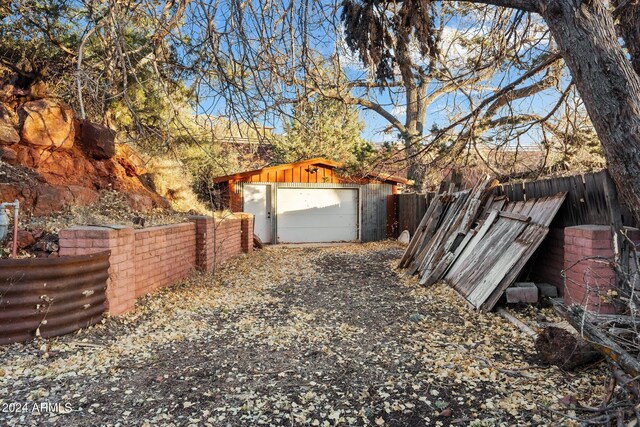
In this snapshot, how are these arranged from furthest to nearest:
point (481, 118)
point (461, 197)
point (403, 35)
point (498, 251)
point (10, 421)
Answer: point (461, 197) → point (481, 118) → point (498, 251) → point (403, 35) → point (10, 421)

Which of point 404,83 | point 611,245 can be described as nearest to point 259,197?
point 404,83

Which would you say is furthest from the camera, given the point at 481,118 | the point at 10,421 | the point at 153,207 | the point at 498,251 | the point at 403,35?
the point at 153,207

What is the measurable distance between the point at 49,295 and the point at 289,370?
2.19 meters

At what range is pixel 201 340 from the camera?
3.74m

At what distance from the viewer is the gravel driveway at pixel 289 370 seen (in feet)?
7.92

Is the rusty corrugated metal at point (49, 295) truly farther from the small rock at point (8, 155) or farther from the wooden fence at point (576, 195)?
the wooden fence at point (576, 195)

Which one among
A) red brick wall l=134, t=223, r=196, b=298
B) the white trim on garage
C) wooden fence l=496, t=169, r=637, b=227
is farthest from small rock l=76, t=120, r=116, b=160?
wooden fence l=496, t=169, r=637, b=227

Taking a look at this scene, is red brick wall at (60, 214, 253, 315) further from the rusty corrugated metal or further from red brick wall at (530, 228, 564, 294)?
red brick wall at (530, 228, 564, 294)

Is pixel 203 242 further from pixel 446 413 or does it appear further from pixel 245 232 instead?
pixel 446 413

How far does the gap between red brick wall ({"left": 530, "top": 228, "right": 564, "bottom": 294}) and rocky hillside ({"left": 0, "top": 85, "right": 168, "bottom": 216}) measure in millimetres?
5881

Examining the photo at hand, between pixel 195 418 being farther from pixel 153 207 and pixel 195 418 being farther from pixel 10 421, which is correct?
pixel 153 207

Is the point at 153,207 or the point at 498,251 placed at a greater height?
the point at 153,207

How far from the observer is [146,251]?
499 centimetres

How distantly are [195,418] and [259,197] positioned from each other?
11.5 m
